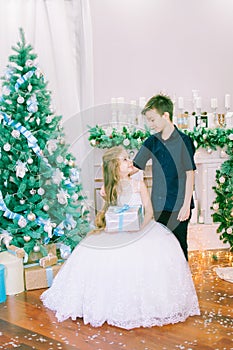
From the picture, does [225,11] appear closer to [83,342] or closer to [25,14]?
[25,14]

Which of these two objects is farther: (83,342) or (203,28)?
(203,28)

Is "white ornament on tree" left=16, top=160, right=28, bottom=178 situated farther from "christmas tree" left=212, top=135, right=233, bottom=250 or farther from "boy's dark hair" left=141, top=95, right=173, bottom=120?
"christmas tree" left=212, top=135, right=233, bottom=250

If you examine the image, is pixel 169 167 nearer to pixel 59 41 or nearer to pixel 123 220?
pixel 123 220

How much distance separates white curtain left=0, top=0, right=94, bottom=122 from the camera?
13.9 feet

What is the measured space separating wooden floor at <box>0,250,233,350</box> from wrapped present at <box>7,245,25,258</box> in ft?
1.06

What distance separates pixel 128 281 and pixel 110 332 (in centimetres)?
28

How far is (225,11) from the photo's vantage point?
5254 millimetres

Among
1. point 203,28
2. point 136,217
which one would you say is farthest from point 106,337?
point 203,28

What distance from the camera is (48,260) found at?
11.7ft

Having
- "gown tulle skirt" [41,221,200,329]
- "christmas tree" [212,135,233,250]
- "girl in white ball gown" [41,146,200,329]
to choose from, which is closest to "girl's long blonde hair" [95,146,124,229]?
"girl in white ball gown" [41,146,200,329]

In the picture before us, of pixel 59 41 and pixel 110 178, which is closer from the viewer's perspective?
pixel 110 178

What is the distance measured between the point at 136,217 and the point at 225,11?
3069 mm

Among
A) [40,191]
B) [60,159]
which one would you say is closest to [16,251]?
[40,191]

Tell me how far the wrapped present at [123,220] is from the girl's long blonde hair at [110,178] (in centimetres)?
9
